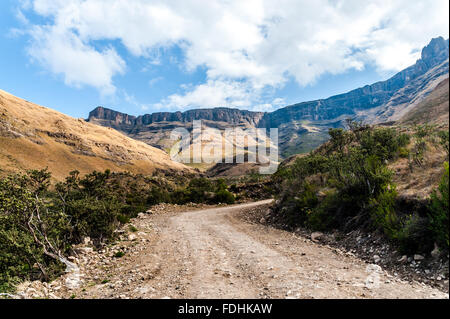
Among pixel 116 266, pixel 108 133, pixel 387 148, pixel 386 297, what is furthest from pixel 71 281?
pixel 108 133

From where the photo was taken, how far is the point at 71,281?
7.72 m

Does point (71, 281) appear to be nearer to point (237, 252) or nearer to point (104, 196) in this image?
point (237, 252)

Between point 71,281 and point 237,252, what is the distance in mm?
6152

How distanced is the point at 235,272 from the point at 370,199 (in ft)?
21.7

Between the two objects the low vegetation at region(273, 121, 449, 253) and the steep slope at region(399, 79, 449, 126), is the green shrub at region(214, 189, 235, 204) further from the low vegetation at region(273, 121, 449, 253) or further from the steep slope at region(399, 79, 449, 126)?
the steep slope at region(399, 79, 449, 126)

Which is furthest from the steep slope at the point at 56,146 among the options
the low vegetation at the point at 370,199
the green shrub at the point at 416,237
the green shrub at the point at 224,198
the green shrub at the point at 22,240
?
the green shrub at the point at 416,237

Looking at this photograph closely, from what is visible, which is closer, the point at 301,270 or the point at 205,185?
the point at 301,270

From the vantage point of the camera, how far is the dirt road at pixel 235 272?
5.54 metres

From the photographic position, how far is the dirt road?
218 inches

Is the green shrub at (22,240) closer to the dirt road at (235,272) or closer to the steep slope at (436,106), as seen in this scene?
the dirt road at (235,272)

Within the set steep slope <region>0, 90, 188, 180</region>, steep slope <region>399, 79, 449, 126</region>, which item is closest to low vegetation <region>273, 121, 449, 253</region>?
steep slope <region>399, 79, 449, 126</region>

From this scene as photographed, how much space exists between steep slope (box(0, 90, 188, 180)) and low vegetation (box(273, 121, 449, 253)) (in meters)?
87.1

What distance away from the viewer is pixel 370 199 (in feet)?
31.6

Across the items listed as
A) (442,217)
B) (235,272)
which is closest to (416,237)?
(442,217)
